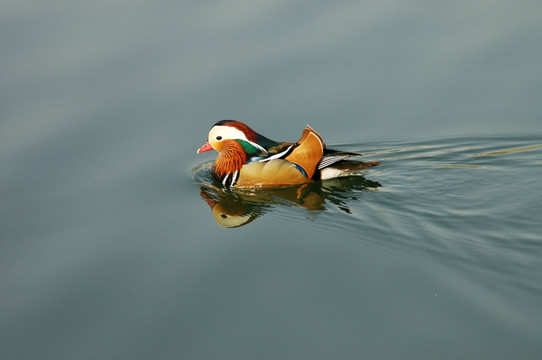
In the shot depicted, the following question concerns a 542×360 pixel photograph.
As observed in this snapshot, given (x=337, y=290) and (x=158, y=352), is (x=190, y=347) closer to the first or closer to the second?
(x=158, y=352)

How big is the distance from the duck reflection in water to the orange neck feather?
0.20 m

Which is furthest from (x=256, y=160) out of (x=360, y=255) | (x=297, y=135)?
(x=360, y=255)

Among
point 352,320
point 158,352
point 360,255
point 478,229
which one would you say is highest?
point 478,229

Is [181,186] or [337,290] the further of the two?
[181,186]

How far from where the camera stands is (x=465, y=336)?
5.14 meters

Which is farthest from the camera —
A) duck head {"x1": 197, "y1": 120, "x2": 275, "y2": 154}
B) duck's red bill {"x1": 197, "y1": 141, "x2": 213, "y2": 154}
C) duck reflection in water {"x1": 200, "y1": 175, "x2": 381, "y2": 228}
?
duck's red bill {"x1": 197, "y1": 141, "x2": 213, "y2": 154}

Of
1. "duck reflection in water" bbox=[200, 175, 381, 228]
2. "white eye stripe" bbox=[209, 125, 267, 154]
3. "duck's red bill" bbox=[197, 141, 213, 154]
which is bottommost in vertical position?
"duck reflection in water" bbox=[200, 175, 381, 228]

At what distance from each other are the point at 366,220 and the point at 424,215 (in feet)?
2.14

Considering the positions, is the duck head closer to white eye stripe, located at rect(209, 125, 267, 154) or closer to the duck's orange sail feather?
white eye stripe, located at rect(209, 125, 267, 154)

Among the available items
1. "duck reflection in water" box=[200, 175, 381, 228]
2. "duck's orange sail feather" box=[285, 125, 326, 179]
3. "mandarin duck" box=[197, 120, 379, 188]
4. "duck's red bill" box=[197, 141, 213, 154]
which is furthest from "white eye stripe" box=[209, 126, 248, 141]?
"duck's orange sail feather" box=[285, 125, 326, 179]

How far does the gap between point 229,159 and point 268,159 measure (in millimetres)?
571

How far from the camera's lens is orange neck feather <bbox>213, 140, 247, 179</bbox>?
9391 mm

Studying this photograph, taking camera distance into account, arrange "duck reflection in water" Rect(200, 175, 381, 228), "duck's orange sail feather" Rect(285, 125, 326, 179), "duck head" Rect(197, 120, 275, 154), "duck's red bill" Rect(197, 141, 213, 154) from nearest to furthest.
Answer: "duck reflection in water" Rect(200, 175, 381, 228)
"duck's orange sail feather" Rect(285, 125, 326, 179)
"duck head" Rect(197, 120, 275, 154)
"duck's red bill" Rect(197, 141, 213, 154)

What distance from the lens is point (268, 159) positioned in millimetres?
9227
